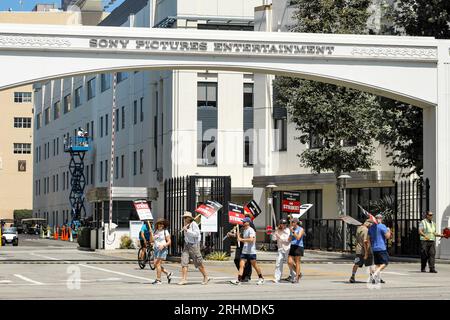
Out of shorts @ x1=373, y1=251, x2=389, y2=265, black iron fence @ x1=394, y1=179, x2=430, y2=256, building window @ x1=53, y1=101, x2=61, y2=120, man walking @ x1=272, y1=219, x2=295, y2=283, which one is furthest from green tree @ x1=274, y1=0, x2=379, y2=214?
building window @ x1=53, y1=101, x2=61, y2=120

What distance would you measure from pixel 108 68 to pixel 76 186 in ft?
203

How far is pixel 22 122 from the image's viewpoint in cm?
13250

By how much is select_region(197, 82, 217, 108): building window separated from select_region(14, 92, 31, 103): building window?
6667 centimetres

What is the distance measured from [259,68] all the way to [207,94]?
34468 mm

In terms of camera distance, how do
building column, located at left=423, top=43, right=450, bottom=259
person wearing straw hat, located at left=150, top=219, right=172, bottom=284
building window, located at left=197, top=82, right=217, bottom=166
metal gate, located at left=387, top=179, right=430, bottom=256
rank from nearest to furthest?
person wearing straw hat, located at left=150, top=219, right=172, bottom=284 < building column, located at left=423, top=43, right=450, bottom=259 < metal gate, located at left=387, top=179, right=430, bottom=256 < building window, located at left=197, top=82, right=217, bottom=166

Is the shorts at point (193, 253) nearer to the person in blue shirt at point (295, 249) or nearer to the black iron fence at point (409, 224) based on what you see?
the person in blue shirt at point (295, 249)

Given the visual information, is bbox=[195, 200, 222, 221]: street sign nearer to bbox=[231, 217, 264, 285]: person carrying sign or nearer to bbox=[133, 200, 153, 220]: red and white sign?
bbox=[133, 200, 153, 220]: red and white sign

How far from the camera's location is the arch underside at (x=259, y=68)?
33562 mm

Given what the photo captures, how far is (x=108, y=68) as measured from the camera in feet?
112

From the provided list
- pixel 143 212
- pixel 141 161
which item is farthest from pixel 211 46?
pixel 141 161

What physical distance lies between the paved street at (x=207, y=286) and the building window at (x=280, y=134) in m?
23.4

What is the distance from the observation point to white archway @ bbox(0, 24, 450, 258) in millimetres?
33625

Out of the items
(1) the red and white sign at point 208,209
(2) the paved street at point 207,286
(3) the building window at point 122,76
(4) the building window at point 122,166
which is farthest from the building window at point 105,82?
(1) the red and white sign at point 208,209

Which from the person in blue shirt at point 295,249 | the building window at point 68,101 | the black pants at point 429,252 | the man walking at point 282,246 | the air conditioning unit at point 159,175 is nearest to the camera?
the person in blue shirt at point 295,249
